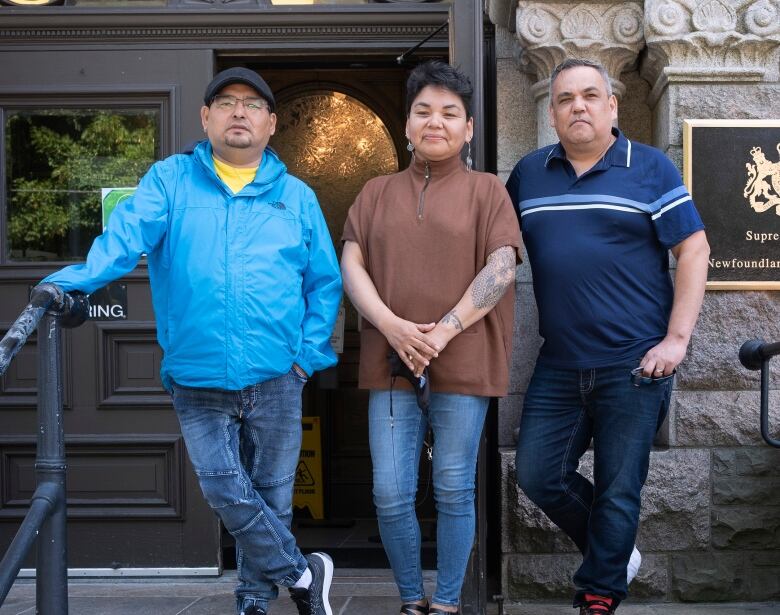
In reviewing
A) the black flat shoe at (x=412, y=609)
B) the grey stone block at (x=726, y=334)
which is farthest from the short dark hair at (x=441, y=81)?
the black flat shoe at (x=412, y=609)

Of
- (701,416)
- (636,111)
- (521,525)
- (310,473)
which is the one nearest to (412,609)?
(521,525)

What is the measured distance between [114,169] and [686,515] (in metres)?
3.23

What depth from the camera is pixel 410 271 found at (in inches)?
139

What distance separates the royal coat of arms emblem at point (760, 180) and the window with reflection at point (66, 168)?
2.84 metres

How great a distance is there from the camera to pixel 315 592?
12.2 feet

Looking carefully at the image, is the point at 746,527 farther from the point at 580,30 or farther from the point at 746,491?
the point at 580,30

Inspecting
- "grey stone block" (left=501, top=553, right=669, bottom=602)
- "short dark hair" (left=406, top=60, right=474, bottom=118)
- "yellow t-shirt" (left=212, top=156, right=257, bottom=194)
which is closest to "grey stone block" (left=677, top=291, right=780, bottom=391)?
"grey stone block" (left=501, top=553, right=669, bottom=602)

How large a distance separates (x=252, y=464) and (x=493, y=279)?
43.9 inches

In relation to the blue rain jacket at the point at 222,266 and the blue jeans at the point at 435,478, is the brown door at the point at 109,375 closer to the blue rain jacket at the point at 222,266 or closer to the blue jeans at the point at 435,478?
the blue rain jacket at the point at 222,266

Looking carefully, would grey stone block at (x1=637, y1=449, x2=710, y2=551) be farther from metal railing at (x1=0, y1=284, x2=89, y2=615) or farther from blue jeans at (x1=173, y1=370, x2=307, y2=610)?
metal railing at (x1=0, y1=284, x2=89, y2=615)

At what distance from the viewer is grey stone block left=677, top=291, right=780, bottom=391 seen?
4.42 meters

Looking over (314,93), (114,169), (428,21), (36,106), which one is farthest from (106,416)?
(314,93)

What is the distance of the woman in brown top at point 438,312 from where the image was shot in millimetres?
3510

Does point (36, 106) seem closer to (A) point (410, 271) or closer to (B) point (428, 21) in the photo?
(B) point (428, 21)
